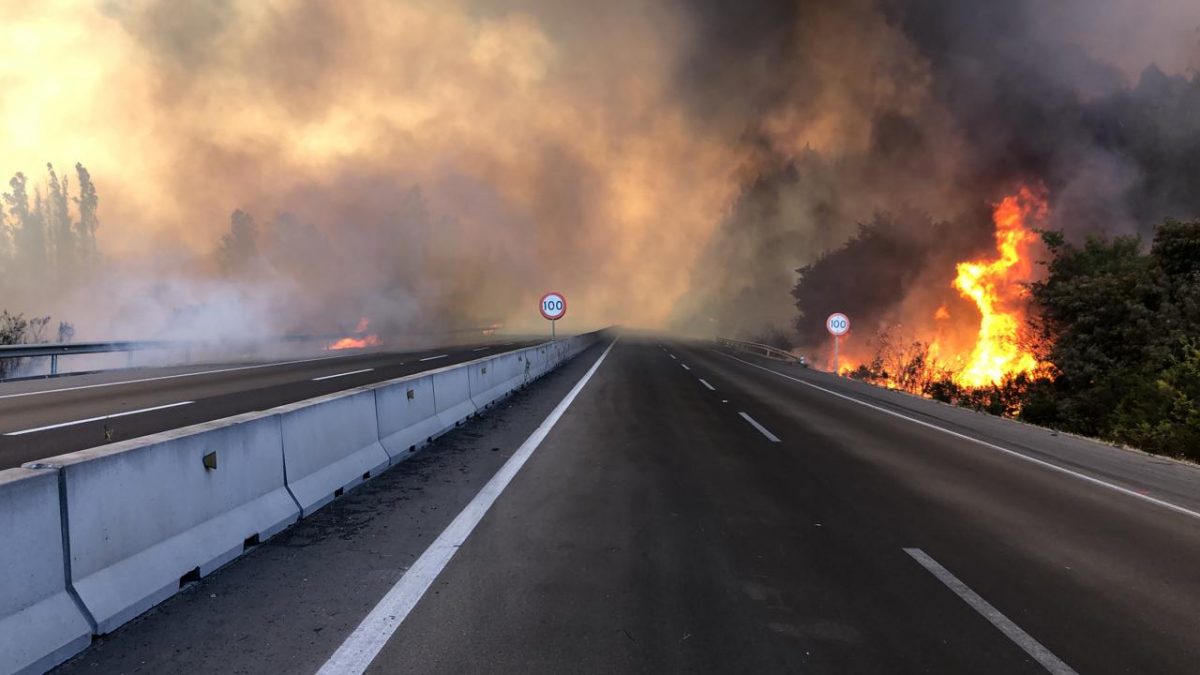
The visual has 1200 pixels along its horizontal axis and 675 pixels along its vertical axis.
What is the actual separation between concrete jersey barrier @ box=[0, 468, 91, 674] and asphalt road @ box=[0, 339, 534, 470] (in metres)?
5.13

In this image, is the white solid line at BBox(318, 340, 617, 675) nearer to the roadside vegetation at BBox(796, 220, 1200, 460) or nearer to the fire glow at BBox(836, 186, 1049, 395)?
the roadside vegetation at BBox(796, 220, 1200, 460)

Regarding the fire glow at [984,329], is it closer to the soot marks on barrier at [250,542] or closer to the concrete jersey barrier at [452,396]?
the concrete jersey barrier at [452,396]

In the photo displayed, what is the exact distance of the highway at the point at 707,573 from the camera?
3.12 meters

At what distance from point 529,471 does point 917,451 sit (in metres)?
5.86

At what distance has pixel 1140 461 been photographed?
890cm

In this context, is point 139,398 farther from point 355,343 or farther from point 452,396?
point 355,343

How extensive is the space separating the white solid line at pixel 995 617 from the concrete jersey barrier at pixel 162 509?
499 cm

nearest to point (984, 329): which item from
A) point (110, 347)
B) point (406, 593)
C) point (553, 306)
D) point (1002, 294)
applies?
point (1002, 294)

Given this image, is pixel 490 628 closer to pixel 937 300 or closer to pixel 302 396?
pixel 302 396

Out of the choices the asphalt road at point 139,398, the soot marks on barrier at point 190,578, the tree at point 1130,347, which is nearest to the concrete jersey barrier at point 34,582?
the soot marks on barrier at point 190,578

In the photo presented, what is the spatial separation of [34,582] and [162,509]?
0.85 metres

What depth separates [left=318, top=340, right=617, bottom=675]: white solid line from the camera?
3.00 m

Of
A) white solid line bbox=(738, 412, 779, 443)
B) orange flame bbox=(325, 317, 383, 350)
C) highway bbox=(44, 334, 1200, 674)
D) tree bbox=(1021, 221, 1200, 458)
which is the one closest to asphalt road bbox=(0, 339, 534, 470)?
highway bbox=(44, 334, 1200, 674)

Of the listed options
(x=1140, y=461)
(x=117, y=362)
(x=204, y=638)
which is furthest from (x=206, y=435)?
(x=117, y=362)
